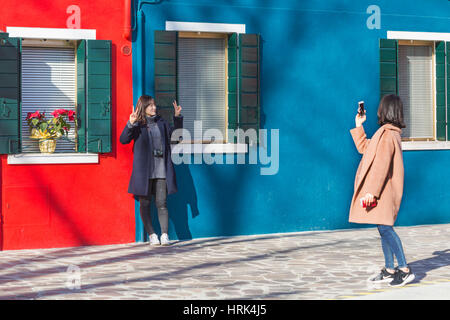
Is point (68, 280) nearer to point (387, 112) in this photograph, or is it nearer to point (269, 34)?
point (387, 112)

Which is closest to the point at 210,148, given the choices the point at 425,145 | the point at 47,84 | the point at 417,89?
the point at 47,84

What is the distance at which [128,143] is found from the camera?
9766 millimetres

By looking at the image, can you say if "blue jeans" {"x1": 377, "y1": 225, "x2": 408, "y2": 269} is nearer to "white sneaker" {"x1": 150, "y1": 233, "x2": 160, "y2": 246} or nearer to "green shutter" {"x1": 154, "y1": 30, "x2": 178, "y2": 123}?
"white sneaker" {"x1": 150, "y1": 233, "x2": 160, "y2": 246}

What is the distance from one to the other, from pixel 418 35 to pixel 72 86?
212 inches

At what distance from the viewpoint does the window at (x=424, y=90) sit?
38.1ft

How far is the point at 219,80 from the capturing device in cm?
1057

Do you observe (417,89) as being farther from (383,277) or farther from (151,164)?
(383,277)

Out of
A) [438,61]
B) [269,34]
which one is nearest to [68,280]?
[269,34]

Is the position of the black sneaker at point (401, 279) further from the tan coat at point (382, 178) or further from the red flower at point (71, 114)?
the red flower at point (71, 114)

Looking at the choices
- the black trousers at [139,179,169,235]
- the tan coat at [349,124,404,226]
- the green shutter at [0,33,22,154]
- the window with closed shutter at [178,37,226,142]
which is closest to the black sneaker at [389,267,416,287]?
the tan coat at [349,124,404,226]

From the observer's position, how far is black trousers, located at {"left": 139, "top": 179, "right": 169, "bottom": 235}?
957 cm

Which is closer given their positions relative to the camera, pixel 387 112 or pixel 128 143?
pixel 387 112
